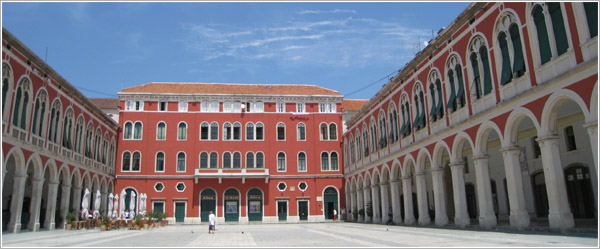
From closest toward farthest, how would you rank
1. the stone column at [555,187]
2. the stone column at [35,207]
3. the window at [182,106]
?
the stone column at [555,187]
the stone column at [35,207]
the window at [182,106]

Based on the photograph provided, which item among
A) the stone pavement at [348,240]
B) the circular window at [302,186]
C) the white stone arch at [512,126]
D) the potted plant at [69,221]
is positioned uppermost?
the white stone arch at [512,126]

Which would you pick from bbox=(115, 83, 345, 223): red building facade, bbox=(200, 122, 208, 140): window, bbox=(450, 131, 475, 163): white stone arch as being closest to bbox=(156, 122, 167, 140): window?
bbox=(115, 83, 345, 223): red building facade

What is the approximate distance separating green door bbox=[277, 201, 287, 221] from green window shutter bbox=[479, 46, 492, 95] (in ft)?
88.5

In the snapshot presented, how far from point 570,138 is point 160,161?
33289 millimetres

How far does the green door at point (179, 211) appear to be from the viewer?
41031 millimetres

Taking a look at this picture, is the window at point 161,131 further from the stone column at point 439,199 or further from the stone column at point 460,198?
the stone column at point 460,198

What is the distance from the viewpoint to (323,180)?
143 feet

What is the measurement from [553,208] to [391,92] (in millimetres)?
15370

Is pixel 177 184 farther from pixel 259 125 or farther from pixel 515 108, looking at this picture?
pixel 515 108

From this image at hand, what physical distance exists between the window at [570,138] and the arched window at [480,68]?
17.1 feet

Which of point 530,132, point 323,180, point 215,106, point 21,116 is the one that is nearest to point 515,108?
point 530,132

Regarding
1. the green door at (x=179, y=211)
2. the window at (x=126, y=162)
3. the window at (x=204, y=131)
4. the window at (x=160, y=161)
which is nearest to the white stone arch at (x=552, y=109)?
the window at (x=204, y=131)

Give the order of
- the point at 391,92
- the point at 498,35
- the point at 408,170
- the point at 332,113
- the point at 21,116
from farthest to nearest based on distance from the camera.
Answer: the point at 332,113 → the point at 391,92 → the point at 408,170 → the point at 21,116 → the point at 498,35

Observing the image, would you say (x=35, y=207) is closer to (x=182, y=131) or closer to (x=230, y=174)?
(x=230, y=174)
